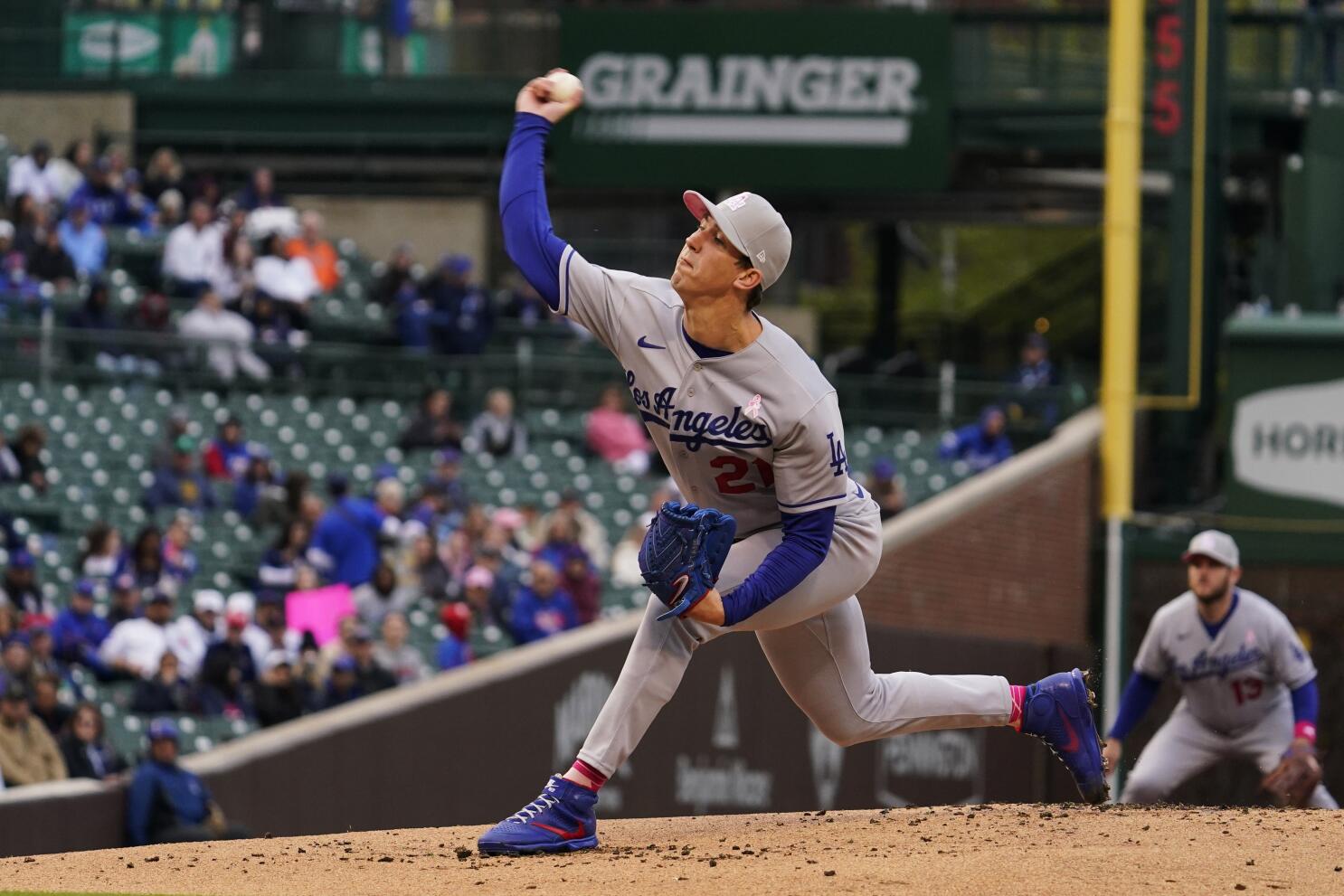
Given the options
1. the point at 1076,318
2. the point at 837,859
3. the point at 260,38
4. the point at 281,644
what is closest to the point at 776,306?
the point at 1076,318

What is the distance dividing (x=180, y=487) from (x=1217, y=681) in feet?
26.3

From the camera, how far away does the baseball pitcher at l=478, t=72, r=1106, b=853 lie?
660 cm

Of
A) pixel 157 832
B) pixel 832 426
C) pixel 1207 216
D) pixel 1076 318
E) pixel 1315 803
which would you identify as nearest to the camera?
pixel 832 426

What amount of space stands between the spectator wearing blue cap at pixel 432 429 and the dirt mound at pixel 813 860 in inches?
400

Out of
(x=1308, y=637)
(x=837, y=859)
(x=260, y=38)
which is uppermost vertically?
(x=260, y=38)

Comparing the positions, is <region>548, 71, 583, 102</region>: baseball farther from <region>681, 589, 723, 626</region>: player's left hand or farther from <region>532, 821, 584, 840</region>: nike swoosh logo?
<region>532, 821, 584, 840</region>: nike swoosh logo

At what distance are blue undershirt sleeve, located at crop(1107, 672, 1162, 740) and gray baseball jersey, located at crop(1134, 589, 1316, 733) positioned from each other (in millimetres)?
47

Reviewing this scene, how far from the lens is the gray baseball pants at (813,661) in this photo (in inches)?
268

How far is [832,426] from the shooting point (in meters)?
6.68

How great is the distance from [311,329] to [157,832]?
803 cm

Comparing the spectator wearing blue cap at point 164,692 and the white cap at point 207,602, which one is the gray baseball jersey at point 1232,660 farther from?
the white cap at point 207,602

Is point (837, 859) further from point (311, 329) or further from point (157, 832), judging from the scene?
point (311, 329)

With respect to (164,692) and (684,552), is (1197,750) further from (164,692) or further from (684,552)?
(164,692)

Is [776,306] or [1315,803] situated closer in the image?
[1315,803]
